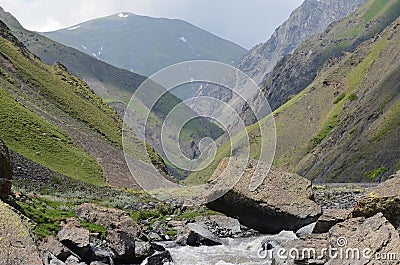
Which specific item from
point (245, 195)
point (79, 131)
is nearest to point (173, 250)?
point (245, 195)

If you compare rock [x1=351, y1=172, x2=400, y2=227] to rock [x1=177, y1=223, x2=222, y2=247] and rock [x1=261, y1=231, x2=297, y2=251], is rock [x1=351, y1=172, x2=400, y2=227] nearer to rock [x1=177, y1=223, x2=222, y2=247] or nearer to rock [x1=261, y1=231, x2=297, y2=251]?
rock [x1=261, y1=231, x2=297, y2=251]

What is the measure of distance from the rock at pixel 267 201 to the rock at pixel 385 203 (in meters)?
11.6

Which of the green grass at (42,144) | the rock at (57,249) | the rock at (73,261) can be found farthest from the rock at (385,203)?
the green grass at (42,144)

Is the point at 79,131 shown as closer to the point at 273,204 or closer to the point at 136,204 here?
the point at 136,204

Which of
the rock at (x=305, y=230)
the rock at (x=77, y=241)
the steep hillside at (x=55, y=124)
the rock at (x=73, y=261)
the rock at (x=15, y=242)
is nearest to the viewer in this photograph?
the rock at (x=15, y=242)

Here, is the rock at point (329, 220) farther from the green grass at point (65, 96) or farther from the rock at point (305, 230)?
the green grass at point (65, 96)

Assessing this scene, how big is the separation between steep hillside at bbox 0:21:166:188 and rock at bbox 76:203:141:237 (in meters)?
46.4

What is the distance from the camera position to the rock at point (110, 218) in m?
31.0

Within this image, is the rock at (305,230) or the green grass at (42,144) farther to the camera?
the green grass at (42,144)

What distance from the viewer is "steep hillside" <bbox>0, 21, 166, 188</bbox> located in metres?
86.8

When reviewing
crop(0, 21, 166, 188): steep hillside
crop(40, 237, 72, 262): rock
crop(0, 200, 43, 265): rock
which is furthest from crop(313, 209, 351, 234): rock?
crop(0, 21, 166, 188): steep hillside

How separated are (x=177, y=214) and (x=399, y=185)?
1079 inches

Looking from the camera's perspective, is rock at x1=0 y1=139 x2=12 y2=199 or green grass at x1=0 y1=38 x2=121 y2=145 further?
green grass at x1=0 y1=38 x2=121 y2=145

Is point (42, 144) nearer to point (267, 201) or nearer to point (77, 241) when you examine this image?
point (267, 201)
